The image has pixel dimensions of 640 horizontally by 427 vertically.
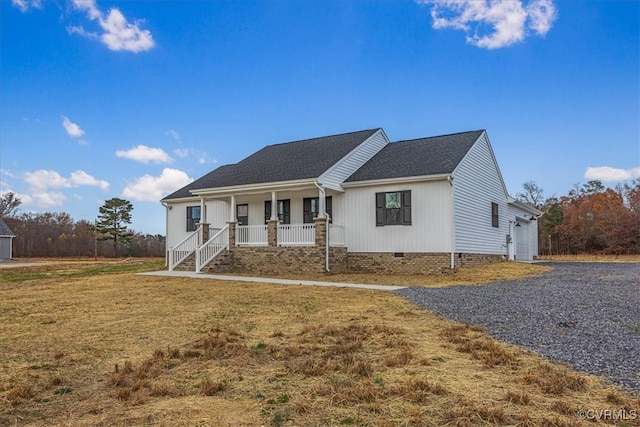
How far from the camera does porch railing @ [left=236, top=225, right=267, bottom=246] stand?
55.4ft

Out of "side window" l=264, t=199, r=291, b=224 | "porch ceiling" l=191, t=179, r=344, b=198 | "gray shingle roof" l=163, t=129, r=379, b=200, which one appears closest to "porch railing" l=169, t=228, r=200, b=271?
"porch ceiling" l=191, t=179, r=344, b=198

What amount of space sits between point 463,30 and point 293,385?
57.0 feet

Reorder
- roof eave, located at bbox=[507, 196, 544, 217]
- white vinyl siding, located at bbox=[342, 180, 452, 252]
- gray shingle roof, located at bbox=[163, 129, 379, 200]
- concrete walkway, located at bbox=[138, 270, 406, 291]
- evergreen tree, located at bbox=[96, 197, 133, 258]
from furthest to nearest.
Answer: evergreen tree, located at bbox=[96, 197, 133, 258]
roof eave, located at bbox=[507, 196, 544, 217]
gray shingle roof, located at bbox=[163, 129, 379, 200]
white vinyl siding, located at bbox=[342, 180, 452, 252]
concrete walkway, located at bbox=[138, 270, 406, 291]

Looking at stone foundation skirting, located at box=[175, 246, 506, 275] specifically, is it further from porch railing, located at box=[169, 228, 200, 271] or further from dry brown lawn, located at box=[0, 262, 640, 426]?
dry brown lawn, located at box=[0, 262, 640, 426]

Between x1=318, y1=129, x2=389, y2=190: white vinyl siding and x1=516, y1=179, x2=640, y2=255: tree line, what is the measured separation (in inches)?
812

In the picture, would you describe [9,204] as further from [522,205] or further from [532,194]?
[532,194]

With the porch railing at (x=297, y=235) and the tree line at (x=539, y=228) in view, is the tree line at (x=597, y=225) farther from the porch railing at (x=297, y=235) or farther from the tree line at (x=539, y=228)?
the porch railing at (x=297, y=235)

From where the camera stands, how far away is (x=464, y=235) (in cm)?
1549

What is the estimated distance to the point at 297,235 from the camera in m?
16.2

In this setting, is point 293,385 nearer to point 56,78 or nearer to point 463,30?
point 463,30

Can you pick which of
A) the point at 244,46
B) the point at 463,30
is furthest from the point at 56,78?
the point at 463,30

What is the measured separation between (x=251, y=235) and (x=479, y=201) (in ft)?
30.2

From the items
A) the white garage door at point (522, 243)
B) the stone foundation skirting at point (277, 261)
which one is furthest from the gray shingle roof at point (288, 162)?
the white garage door at point (522, 243)

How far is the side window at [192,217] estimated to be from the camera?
20562mm
